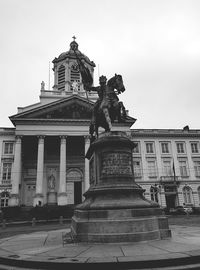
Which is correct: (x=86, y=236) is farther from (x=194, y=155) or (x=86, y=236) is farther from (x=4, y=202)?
(x=194, y=155)

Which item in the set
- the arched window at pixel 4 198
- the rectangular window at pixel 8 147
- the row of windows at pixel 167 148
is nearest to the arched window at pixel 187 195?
the row of windows at pixel 167 148

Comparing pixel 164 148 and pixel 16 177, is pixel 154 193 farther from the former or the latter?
pixel 16 177

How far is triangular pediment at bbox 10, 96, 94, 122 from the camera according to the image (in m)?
42.6

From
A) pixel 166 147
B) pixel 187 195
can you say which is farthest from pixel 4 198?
pixel 187 195

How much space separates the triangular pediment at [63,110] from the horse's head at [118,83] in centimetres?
3217

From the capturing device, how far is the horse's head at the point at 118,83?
10445 millimetres

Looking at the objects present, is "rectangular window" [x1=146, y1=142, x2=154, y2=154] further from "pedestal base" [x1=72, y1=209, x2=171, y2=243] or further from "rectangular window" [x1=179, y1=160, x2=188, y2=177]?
"pedestal base" [x1=72, y1=209, x2=171, y2=243]

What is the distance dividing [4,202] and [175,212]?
27652mm

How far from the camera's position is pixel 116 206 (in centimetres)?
773

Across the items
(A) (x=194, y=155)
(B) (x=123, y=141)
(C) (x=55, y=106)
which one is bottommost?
(B) (x=123, y=141)

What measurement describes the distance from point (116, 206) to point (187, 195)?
1764 inches

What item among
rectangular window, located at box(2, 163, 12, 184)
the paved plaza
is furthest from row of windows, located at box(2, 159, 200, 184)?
the paved plaza

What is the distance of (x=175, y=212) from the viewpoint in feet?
119

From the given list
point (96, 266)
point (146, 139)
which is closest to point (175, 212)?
point (146, 139)
